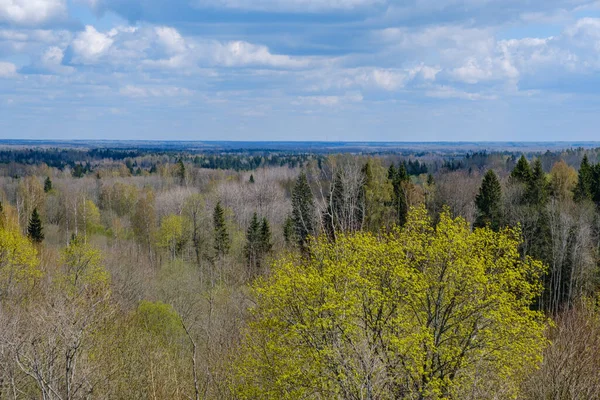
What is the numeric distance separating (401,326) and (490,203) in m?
35.7

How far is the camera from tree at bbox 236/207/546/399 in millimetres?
15719

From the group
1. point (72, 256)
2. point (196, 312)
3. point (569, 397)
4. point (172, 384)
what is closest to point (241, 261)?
point (196, 312)

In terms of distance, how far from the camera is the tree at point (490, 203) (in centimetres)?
4881

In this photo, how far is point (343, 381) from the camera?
575 inches

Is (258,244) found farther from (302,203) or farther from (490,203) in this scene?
(490,203)

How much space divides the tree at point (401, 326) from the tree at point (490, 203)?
105ft

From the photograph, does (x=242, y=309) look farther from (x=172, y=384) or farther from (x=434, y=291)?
(x=434, y=291)

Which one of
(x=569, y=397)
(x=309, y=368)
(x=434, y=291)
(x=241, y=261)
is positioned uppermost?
(x=434, y=291)

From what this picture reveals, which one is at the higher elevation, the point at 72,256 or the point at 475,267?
the point at 475,267

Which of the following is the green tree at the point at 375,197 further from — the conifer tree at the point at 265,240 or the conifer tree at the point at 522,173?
the conifer tree at the point at 522,173

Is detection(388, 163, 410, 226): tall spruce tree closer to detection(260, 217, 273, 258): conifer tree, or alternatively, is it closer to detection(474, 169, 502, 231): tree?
detection(474, 169, 502, 231): tree

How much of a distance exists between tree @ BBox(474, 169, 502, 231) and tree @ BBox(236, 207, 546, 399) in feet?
105

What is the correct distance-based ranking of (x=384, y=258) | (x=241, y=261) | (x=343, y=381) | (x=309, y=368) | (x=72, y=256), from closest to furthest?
(x=343, y=381) < (x=309, y=368) < (x=384, y=258) < (x=72, y=256) < (x=241, y=261)

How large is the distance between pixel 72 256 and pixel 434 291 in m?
28.0
